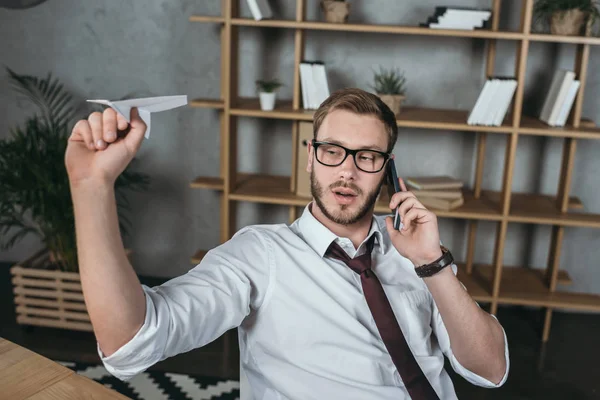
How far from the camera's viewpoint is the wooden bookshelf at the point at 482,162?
3.03m

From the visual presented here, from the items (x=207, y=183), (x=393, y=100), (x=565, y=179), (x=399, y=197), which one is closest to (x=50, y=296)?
(x=207, y=183)

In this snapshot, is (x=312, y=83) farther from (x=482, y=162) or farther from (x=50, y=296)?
(x=50, y=296)

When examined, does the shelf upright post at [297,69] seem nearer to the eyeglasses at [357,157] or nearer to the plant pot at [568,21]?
the plant pot at [568,21]

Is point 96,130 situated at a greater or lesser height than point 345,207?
greater

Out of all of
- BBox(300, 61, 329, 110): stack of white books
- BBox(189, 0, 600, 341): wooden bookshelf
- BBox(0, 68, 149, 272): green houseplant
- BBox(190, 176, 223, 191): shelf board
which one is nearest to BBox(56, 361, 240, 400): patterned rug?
BBox(0, 68, 149, 272): green houseplant

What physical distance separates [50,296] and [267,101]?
4.53ft

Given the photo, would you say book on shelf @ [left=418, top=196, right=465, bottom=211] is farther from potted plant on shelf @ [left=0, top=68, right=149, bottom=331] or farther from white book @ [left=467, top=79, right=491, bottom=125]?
potted plant on shelf @ [left=0, top=68, right=149, bottom=331]

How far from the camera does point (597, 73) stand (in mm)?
3324

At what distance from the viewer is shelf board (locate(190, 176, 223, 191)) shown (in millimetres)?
3301

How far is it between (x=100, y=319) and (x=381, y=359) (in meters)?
0.70

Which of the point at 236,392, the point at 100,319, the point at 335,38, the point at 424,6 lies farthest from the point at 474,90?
the point at 100,319

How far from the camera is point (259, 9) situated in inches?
120

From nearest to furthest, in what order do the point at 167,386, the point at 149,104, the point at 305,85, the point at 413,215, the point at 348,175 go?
1. the point at 149,104
2. the point at 413,215
3. the point at 348,175
4. the point at 167,386
5. the point at 305,85

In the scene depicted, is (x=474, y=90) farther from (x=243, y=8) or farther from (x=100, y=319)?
(x=100, y=319)
